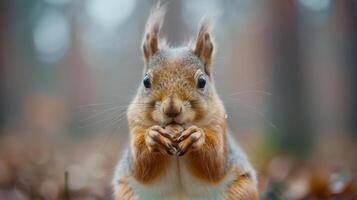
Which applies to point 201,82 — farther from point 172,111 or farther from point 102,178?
point 102,178

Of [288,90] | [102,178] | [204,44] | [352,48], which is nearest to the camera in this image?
[204,44]

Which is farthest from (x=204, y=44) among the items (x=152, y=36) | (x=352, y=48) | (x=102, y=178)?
(x=352, y=48)

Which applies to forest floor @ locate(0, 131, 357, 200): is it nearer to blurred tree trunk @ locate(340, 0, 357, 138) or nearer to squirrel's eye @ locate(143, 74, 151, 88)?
squirrel's eye @ locate(143, 74, 151, 88)

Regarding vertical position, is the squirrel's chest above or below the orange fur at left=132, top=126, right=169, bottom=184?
below

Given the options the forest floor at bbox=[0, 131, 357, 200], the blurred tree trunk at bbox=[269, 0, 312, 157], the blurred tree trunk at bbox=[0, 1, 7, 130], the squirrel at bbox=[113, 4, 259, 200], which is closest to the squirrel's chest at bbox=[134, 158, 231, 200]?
the squirrel at bbox=[113, 4, 259, 200]

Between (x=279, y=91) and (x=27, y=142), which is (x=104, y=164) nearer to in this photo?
(x=279, y=91)

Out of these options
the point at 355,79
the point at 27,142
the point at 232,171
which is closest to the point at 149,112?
the point at 232,171

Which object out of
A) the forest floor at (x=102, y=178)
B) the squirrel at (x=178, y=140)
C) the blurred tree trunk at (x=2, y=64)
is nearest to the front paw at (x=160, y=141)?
the squirrel at (x=178, y=140)

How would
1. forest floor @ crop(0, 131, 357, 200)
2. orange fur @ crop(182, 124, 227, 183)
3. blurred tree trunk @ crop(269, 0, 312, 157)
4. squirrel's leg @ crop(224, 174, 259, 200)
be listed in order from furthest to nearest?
blurred tree trunk @ crop(269, 0, 312, 157) < forest floor @ crop(0, 131, 357, 200) < squirrel's leg @ crop(224, 174, 259, 200) < orange fur @ crop(182, 124, 227, 183)
